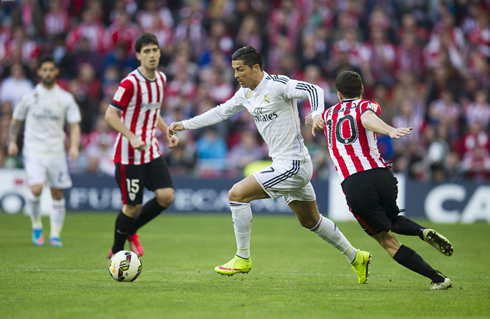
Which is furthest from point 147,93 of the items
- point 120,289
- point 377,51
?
point 377,51

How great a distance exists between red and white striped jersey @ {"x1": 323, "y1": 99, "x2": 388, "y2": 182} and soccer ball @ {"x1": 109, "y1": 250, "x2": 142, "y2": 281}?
222cm

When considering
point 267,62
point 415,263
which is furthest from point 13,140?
point 267,62

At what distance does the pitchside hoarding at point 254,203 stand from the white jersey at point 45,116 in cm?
528

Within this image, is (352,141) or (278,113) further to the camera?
(278,113)

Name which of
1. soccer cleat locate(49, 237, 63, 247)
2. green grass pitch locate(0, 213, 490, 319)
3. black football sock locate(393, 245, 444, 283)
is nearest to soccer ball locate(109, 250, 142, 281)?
green grass pitch locate(0, 213, 490, 319)

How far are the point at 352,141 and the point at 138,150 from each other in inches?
109

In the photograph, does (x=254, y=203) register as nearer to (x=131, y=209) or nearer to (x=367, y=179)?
(x=131, y=209)

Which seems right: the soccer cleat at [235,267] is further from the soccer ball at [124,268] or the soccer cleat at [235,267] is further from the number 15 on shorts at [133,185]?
the number 15 on shorts at [133,185]

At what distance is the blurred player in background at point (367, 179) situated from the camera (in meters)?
6.09

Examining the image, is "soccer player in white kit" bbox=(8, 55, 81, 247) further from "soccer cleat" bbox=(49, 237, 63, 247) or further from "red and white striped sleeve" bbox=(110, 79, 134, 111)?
"red and white striped sleeve" bbox=(110, 79, 134, 111)

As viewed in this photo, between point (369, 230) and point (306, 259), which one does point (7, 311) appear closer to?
point (369, 230)

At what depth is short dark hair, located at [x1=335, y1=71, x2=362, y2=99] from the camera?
20.8 ft

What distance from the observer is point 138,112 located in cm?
802

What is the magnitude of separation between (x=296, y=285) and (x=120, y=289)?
173cm
